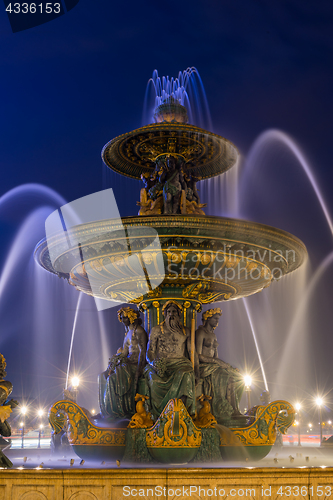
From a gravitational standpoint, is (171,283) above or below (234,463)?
above

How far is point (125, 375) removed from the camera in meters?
8.90

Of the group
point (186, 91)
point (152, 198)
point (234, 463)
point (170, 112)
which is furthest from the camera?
point (186, 91)

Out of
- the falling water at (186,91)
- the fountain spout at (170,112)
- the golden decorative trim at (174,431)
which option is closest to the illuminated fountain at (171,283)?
the golden decorative trim at (174,431)

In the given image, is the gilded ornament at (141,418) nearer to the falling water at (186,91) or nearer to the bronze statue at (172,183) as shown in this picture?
the bronze statue at (172,183)

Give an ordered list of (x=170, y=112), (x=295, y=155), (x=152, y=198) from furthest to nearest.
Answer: (x=295, y=155)
(x=170, y=112)
(x=152, y=198)

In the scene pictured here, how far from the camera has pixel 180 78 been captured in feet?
45.5

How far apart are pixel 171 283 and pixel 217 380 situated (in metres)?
1.94

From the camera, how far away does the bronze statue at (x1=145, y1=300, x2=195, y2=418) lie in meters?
8.27

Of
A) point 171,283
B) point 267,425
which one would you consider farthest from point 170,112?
point 267,425

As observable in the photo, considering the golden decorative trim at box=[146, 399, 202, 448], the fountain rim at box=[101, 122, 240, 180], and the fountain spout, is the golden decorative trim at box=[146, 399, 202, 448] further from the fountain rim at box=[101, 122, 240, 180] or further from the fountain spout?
the fountain spout

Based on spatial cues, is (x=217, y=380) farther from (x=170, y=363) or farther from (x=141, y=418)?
(x=141, y=418)

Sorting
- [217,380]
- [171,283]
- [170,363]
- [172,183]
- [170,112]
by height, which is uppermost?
[170,112]

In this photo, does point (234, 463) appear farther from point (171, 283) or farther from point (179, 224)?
point (179, 224)

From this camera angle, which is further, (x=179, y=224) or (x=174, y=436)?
(x=179, y=224)
